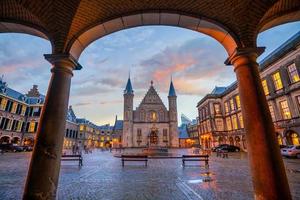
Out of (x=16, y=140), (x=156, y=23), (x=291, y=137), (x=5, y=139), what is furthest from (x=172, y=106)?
(x=156, y=23)

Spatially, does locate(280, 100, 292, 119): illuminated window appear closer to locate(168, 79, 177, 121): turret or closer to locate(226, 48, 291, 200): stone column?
locate(226, 48, 291, 200): stone column

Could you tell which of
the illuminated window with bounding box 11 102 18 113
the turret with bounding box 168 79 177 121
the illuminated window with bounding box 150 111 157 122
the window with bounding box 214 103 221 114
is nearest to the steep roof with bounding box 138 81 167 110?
the turret with bounding box 168 79 177 121

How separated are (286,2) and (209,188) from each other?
5978 millimetres

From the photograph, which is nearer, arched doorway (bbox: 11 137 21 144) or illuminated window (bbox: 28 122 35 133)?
arched doorway (bbox: 11 137 21 144)

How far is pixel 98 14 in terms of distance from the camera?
445cm

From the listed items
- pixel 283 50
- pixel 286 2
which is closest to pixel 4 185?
pixel 286 2

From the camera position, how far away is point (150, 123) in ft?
151

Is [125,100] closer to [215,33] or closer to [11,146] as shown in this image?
[11,146]

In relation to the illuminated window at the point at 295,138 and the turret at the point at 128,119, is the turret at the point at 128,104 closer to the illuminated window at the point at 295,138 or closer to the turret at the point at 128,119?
the turret at the point at 128,119

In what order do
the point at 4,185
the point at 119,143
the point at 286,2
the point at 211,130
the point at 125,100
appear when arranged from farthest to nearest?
the point at 119,143
the point at 125,100
the point at 211,130
the point at 4,185
the point at 286,2

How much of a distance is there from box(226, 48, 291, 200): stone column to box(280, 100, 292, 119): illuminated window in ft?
68.4

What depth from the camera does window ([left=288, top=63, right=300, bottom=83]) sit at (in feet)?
59.7

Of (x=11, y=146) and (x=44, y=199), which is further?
(x=11, y=146)

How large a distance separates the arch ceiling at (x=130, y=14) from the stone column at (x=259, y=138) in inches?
32.7
